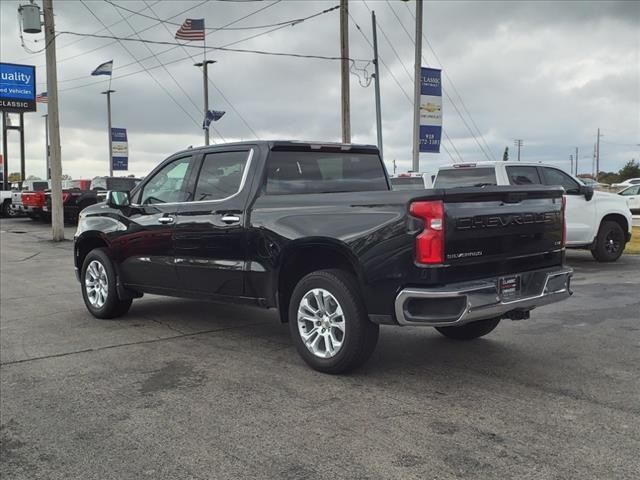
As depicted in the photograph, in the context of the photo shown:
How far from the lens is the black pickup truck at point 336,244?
439 cm

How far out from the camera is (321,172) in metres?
5.89

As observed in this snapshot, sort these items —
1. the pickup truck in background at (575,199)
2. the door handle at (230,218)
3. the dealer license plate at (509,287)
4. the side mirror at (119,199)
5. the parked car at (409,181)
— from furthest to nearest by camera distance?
the parked car at (409,181)
the pickup truck in background at (575,199)
the side mirror at (119,199)
the door handle at (230,218)
the dealer license plate at (509,287)

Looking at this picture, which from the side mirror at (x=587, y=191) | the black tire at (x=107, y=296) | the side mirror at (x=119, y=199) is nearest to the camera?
the side mirror at (x=119, y=199)

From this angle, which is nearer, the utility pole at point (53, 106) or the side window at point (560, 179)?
the side window at point (560, 179)

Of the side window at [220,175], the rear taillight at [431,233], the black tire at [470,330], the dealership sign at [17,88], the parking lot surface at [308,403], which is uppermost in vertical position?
the dealership sign at [17,88]

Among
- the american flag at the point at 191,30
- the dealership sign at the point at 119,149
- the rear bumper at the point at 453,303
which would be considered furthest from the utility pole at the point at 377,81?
the dealership sign at the point at 119,149

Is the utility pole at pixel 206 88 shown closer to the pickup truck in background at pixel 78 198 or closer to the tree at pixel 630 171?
the pickup truck in background at pixel 78 198

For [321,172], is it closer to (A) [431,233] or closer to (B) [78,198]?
(A) [431,233]

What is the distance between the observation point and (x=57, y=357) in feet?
18.7

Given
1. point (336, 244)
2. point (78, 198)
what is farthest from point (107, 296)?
point (78, 198)

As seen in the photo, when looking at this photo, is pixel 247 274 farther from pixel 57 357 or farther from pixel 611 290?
pixel 611 290

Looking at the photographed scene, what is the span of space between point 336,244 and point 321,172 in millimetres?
1282

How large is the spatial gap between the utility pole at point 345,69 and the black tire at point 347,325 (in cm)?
1563

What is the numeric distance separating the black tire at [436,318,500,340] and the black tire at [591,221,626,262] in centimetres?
673
